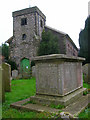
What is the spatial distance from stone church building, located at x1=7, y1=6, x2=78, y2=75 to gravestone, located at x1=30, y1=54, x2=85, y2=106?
1437cm

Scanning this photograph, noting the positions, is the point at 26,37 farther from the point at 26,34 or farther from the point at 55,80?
the point at 55,80

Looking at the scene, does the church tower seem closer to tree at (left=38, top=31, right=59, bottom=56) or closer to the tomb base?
tree at (left=38, top=31, right=59, bottom=56)

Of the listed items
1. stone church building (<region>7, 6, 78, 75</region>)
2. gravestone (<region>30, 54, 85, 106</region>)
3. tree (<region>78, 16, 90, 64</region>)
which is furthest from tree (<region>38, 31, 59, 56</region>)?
gravestone (<region>30, 54, 85, 106</region>)

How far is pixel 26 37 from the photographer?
19844 millimetres

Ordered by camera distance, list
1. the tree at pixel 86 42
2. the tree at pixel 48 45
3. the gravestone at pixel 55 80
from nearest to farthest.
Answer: the gravestone at pixel 55 80 → the tree at pixel 86 42 → the tree at pixel 48 45

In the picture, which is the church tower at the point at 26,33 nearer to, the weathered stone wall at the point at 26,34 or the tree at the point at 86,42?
the weathered stone wall at the point at 26,34

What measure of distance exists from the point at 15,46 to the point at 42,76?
16.8m

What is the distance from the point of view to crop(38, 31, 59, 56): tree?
18844 mm

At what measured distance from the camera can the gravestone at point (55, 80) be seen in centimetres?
409

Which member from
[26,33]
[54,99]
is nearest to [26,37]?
[26,33]

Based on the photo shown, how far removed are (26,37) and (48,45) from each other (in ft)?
Result: 12.7

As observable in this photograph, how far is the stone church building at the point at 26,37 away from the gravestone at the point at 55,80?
14368 mm

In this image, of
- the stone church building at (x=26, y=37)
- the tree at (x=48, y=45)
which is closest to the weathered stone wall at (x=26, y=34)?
the stone church building at (x=26, y=37)

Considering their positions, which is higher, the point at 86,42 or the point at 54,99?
the point at 86,42
